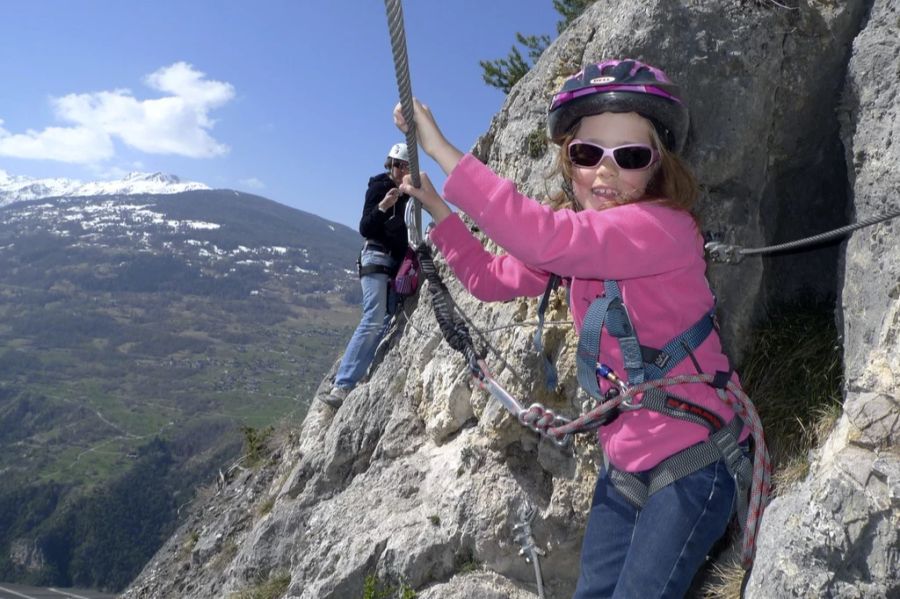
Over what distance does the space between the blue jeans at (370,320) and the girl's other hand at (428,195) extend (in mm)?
6064

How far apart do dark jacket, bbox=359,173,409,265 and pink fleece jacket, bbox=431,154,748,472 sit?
664cm

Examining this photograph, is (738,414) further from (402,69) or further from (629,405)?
(402,69)

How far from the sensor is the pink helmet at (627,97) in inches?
143

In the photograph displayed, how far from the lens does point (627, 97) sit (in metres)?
3.62

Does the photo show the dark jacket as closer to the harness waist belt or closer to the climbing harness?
the harness waist belt

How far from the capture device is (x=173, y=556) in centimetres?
1365

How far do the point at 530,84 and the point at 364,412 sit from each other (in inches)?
187

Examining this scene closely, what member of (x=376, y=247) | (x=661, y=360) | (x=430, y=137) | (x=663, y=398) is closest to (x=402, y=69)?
(x=430, y=137)

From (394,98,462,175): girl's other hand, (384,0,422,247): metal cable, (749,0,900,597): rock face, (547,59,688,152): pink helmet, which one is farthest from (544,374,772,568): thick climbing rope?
(384,0,422,247): metal cable

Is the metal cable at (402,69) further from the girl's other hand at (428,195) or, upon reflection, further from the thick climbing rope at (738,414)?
the thick climbing rope at (738,414)

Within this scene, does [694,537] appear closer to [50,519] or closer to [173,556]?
[173,556]

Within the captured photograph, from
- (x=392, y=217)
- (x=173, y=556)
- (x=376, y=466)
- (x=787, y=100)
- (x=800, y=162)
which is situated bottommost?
(x=173, y=556)

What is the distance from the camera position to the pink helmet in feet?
11.9

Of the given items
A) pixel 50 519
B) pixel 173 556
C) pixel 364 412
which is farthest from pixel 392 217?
pixel 50 519
